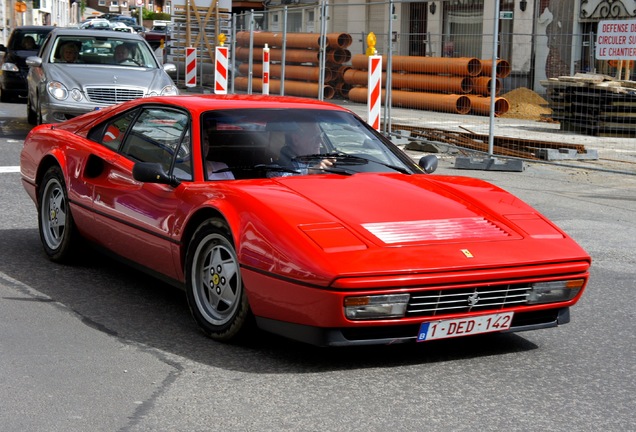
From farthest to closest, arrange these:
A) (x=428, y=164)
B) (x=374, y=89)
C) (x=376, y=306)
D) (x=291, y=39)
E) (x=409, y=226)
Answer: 1. (x=291, y=39)
2. (x=374, y=89)
3. (x=428, y=164)
4. (x=409, y=226)
5. (x=376, y=306)

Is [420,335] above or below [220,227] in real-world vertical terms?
below

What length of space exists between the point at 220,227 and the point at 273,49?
2115cm

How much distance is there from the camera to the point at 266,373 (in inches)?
194

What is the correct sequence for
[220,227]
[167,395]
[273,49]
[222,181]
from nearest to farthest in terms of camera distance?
[167,395], [220,227], [222,181], [273,49]

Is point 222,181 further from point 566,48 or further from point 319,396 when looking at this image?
point 566,48

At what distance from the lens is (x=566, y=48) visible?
18.1m

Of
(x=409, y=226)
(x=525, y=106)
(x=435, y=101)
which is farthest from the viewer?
(x=525, y=106)

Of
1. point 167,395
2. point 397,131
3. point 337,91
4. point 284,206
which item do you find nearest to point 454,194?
point 284,206

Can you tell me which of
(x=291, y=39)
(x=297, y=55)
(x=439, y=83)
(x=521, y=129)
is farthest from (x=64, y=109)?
(x=291, y=39)

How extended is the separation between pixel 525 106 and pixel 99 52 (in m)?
10.1

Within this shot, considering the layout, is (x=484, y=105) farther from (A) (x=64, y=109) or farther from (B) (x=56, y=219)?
(B) (x=56, y=219)

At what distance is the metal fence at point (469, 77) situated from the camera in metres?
17.3

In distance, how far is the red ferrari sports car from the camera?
4836 millimetres

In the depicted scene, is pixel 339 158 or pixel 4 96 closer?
pixel 339 158
